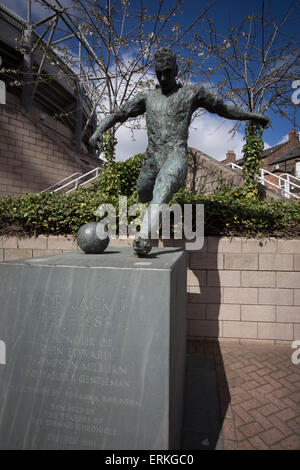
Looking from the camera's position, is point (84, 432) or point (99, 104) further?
point (99, 104)

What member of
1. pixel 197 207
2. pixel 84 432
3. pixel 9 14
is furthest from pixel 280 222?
pixel 9 14

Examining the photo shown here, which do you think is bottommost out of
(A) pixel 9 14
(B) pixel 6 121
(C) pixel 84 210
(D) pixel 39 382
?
(D) pixel 39 382

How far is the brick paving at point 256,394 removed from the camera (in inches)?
79.3

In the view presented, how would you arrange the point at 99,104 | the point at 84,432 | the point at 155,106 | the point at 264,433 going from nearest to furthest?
the point at 84,432, the point at 264,433, the point at 155,106, the point at 99,104

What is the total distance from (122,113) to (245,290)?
10.5 ft

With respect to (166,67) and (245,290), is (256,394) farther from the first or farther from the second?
(166,67)

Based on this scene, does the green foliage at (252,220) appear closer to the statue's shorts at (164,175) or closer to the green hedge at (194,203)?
the green hedge at (194,203)

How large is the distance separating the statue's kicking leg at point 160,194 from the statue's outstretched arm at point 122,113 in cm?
84

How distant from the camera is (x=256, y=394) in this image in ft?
8.46

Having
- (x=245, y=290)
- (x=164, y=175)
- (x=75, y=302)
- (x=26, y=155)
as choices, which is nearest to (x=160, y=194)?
(x=164, y=175)

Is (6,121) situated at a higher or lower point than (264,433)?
higher

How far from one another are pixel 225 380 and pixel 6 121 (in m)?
11.5

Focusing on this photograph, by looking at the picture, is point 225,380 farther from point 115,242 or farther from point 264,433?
point 115,242

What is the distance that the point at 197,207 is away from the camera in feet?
13.5
